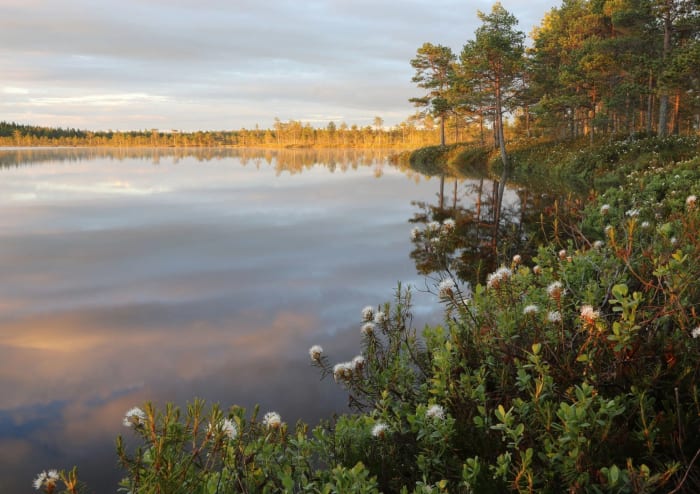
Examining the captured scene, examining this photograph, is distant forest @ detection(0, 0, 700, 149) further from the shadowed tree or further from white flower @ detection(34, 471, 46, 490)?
white flower @ detection(34, 471, 46, 490)

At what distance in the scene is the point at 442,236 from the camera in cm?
529

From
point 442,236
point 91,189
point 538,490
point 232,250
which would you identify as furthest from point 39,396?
point 91,189

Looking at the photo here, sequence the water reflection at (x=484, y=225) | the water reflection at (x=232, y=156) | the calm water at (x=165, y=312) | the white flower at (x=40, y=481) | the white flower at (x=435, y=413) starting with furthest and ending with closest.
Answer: the water reflection at (x=232, y=156) < the water reflection at (x=484, y=225) < the calm water at (x=165, y=312) < the white flower at (x=435, y=413) < the white flower at (x=40, y=481)

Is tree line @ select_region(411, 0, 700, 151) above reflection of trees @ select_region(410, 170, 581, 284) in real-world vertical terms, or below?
above

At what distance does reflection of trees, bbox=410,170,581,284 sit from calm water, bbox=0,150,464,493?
77 cm

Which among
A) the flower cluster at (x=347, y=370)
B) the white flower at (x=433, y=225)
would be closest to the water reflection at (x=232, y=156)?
the white flower at (x=433, y=225)

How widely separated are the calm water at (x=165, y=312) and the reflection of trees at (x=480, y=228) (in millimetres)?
773

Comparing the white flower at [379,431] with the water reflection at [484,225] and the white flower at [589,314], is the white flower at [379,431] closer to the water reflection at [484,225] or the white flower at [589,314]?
the white flower at [589,314]

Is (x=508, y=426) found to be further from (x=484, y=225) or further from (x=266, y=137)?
(x=266, y=137)

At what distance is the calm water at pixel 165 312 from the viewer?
15.2 feet

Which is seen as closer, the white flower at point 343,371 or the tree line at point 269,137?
the white flower at point 343,371

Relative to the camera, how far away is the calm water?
183 inches

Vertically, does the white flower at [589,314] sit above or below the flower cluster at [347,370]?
above

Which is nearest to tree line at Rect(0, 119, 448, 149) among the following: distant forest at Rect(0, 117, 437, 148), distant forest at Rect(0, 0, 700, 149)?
distant forest at Rect(0, 117, 437, 148)
